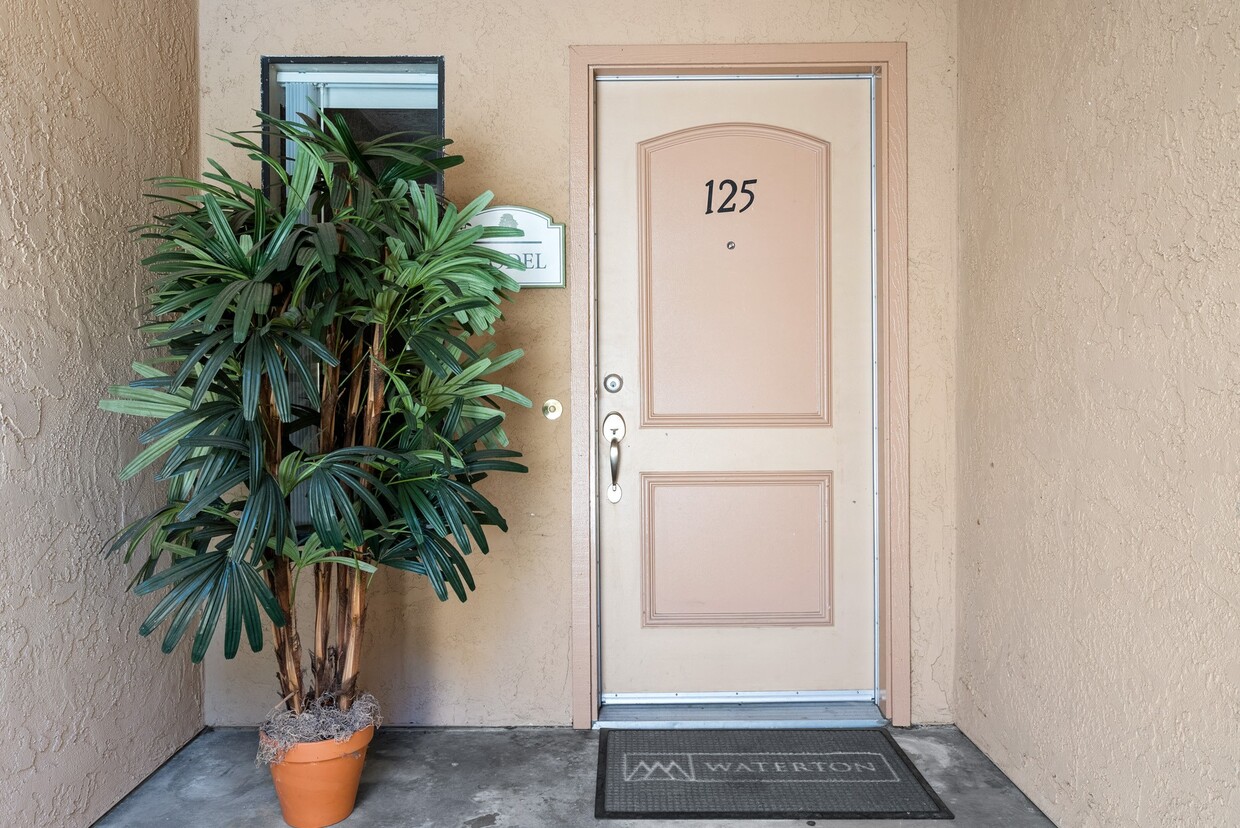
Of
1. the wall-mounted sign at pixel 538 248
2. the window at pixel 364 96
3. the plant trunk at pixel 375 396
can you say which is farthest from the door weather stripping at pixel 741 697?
the window at pixel 364 96

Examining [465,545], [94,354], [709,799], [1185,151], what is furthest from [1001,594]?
[94,354]

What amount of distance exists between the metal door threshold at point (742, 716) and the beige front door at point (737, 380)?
0.20ft

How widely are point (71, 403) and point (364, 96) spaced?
4.45 feet

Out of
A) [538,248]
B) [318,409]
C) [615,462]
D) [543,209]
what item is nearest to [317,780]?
[318,409]

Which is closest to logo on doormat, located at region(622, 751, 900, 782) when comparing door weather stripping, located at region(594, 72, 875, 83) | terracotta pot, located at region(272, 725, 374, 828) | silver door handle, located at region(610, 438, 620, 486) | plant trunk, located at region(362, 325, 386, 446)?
terracotta pot, located at region(272, 725, 374, 828)

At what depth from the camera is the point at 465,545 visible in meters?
2.02

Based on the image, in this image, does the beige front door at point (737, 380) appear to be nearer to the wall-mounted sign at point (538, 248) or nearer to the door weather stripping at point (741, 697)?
the door weather stripping at point (741, 697)

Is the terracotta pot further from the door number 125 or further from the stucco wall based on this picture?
the door number 125

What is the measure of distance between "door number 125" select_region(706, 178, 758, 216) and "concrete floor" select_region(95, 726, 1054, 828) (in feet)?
5.84

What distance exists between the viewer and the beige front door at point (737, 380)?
2.78 m

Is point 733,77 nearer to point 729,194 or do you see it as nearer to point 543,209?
point 729,194

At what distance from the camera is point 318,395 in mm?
1886

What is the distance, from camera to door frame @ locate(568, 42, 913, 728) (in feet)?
8.81

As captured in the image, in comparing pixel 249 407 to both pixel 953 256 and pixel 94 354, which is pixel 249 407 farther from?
pixel 953 256
